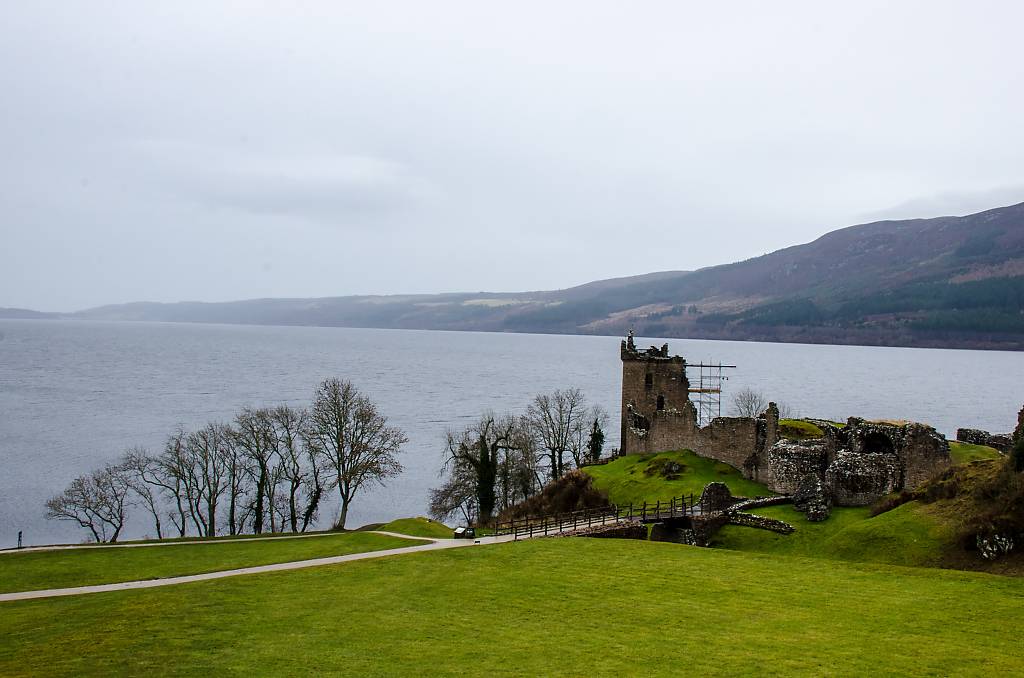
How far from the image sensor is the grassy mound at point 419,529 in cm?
3603

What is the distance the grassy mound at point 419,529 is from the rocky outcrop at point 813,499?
16.5 metres

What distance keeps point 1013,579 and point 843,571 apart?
4.69 meters

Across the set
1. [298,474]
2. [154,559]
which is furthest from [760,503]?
[298,474]

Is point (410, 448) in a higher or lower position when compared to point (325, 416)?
lower

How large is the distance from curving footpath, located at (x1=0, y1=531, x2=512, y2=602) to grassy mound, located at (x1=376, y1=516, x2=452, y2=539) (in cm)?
148

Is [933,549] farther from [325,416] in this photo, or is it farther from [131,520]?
[131,520]

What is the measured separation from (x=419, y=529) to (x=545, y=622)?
18702mm

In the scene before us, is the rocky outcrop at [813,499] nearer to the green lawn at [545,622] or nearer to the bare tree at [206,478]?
the green lawn at [545,622]

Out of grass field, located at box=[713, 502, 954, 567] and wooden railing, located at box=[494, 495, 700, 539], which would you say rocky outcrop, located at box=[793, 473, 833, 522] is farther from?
wooden railing, located at box=[494, 495, 700, 539]

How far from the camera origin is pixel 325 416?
55375 millimetres

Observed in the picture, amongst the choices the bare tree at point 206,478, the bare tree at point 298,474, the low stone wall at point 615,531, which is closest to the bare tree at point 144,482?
the bare tree at point 206,478

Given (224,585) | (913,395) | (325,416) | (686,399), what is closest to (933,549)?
(224,585)

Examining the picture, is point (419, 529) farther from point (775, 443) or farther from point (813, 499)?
point (775, 443)

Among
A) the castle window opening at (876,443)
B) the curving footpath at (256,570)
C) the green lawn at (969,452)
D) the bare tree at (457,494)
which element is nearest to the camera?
the curving footpath at (256,570)
